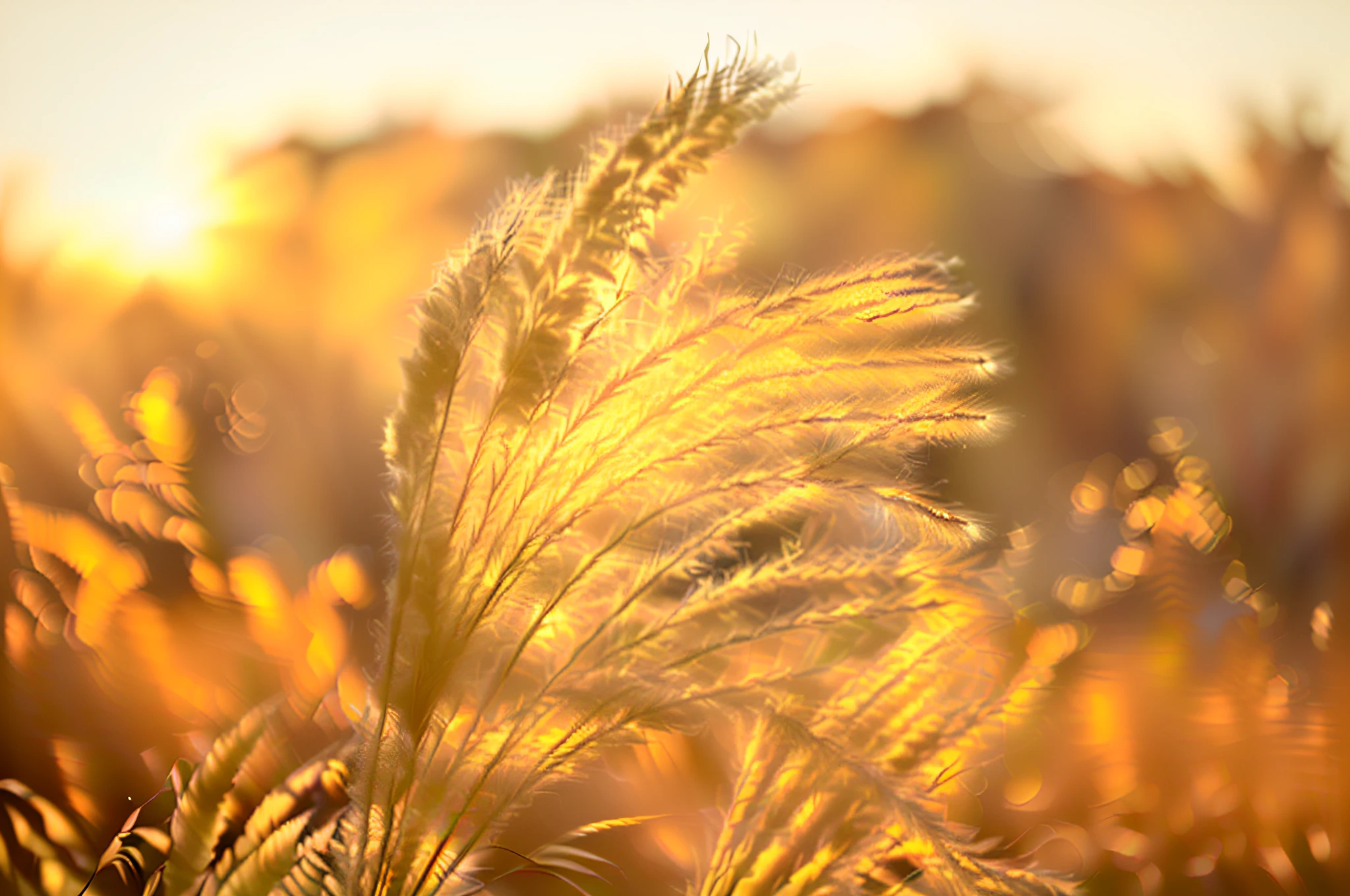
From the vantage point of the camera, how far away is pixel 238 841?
70 centimetres

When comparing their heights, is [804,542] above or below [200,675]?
above

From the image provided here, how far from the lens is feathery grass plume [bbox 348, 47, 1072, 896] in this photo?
0.43 metres

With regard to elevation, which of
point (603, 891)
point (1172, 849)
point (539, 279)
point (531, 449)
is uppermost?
point (539, 279)

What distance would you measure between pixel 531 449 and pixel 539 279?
0.36 feet

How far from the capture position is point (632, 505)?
0.50m

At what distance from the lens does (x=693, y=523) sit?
0.52 metres

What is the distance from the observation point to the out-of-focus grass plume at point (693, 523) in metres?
0.46

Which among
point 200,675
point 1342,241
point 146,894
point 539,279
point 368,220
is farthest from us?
point 1342,241

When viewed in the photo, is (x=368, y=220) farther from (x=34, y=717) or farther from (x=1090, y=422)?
(x=1090, y=422)

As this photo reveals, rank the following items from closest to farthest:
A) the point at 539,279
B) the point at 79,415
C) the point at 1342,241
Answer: the point at 539,279 → the point at 79,415 → the point at 1342,241

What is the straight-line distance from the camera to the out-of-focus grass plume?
18.0 inches

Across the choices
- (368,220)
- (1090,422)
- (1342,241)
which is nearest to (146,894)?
(368,220)

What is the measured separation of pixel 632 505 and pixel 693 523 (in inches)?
2.0

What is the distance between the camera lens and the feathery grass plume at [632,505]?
1.42 feet
